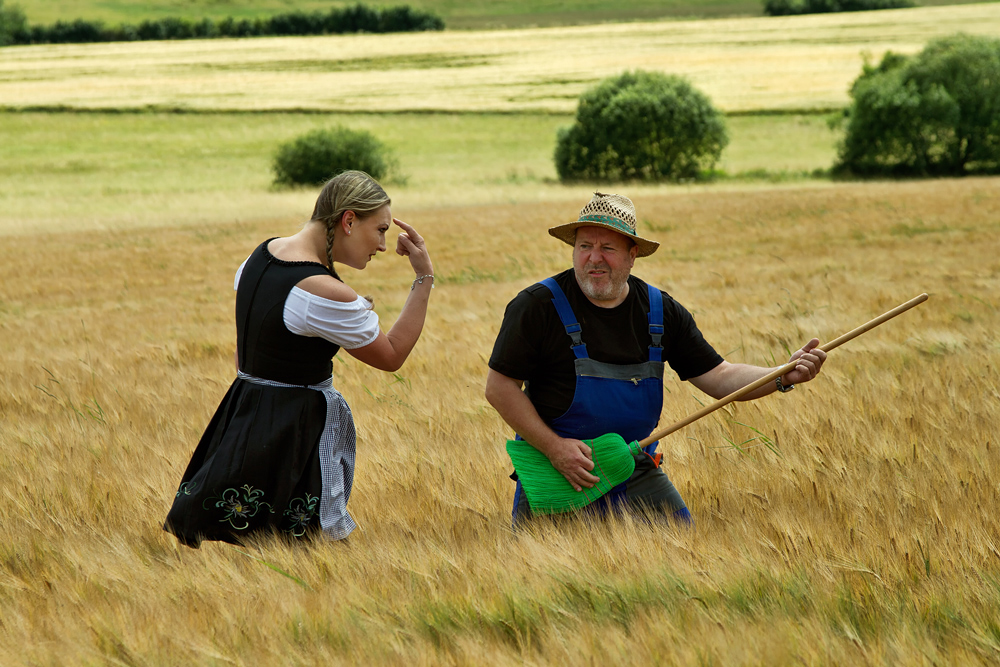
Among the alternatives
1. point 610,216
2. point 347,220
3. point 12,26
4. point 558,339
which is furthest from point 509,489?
point 12,26

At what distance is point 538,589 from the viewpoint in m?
2.73

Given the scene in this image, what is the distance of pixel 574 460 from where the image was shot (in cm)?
347

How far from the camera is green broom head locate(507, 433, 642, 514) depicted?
138 inches

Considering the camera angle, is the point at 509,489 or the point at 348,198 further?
the point at 509,489

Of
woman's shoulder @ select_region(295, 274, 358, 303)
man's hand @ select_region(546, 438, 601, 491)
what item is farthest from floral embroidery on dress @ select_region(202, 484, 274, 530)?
man's hand @ select_region(546, 438, 601, 491)

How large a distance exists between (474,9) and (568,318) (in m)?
163

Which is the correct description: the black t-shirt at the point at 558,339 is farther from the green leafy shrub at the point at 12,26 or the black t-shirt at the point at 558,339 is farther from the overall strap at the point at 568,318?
the green leafy shrub at the point at 12,26

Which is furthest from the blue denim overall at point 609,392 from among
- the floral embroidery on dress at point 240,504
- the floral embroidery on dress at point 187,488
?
the floral embroidery on dress at point 187,488

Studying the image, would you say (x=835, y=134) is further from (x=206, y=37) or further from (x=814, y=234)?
(x=206, y=37)

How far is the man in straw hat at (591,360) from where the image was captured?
3.53 m

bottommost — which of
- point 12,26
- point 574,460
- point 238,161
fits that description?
point 238,161

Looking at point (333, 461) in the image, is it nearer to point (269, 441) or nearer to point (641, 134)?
point (269, 441)

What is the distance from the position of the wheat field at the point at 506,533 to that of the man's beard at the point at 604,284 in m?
0.83

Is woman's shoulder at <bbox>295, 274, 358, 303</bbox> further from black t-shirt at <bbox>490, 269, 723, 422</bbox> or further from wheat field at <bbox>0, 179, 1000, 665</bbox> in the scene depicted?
wheat field at <bbox>0, 179, 1000, 665</bbox>
